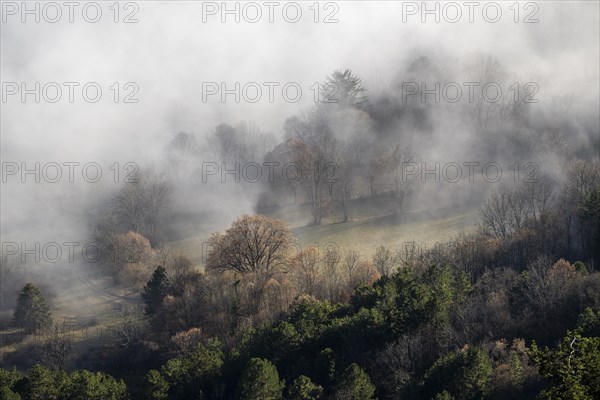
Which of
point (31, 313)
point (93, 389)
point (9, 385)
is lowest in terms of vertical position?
point (9, 385)

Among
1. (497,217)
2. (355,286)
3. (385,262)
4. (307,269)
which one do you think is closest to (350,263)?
(385,262)

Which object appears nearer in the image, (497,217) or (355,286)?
(355,286)

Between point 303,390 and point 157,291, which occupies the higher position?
point 157,291

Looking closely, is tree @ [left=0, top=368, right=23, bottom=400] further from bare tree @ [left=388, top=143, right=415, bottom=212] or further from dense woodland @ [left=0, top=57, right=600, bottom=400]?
bare tree @ [left=388, top=143, right=415, bottom=212]

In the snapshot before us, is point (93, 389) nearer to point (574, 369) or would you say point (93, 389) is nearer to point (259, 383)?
point (259, 383)

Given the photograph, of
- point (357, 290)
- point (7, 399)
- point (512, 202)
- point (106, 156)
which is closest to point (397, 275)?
point (357, 290)

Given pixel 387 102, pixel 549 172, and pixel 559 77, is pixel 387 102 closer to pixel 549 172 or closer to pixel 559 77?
pixel 559 77

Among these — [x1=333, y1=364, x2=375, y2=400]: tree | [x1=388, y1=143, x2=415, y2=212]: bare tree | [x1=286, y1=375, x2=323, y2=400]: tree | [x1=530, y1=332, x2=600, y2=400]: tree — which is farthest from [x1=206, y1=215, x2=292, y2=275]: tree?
[x1=530, y1=332, x2=600, y2=400]: tree
